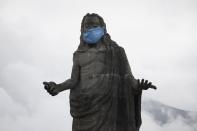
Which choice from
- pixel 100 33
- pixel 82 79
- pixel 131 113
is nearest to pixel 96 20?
pixel 100 33

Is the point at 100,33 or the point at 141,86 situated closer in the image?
the point at 141,86

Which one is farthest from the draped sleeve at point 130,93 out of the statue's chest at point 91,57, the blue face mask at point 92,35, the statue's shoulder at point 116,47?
the blue face mask at point 92,35

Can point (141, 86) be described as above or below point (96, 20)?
below

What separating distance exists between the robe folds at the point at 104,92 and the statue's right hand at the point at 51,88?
21.1 inches

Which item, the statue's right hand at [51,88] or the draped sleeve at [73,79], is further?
the draped sleeve at [73,79]

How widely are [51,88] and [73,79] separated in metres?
0.96

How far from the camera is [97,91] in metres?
16.0

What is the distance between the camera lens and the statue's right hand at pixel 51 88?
15602mm

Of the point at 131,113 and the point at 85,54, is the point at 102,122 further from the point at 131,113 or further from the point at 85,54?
the point at 85,54

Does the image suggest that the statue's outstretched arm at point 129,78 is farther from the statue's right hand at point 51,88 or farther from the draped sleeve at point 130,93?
the statue's right hand at point 51,88

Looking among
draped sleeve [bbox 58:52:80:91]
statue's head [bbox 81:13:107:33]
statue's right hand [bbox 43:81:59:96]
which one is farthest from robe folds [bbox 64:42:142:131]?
statue's head [bbox 81:13:107:33]

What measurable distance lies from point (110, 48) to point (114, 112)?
1.85 metres

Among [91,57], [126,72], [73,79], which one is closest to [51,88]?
[73,79]

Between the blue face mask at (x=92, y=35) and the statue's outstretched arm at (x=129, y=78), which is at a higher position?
the blue face mask at (x=92, y=35)
